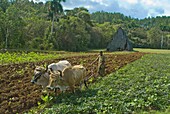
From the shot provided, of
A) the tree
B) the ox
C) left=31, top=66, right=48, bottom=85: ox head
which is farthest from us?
the tree

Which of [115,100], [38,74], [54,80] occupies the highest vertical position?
[38,74]

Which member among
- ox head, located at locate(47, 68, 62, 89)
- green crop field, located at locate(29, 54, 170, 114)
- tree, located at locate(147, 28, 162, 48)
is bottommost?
green crop field, located at locate(29, 54, 170, 114)

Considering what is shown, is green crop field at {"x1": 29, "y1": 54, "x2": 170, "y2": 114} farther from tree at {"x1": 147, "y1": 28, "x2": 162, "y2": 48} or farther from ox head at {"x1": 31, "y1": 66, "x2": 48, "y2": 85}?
tree at {"x1": 147, "y1": 28, "x2": 162, "y2": 48}

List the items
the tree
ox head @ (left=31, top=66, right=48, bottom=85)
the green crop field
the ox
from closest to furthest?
the green crop field, ox head @ (left=31, top=66, right=48, bottom=85), the ox, the tree

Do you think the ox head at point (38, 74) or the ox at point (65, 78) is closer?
the ox head at point (38, 74)

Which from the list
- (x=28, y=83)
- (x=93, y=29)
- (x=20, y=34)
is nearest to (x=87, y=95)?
(x=28, y=83)

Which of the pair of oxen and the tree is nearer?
the pair of oxen

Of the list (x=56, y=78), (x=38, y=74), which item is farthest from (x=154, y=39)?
(x=38, y=74)

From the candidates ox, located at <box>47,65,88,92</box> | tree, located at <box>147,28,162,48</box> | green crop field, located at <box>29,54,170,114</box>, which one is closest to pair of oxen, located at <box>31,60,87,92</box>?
ox, located at <box>47,65,88,92</box>

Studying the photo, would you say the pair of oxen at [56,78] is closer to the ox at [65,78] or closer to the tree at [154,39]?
the ox at [65,78]

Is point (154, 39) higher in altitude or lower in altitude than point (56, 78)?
higher

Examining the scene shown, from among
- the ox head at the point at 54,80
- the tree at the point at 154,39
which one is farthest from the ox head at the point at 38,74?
the tree at the point at 154,39

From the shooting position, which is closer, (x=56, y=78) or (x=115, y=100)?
(x=115, y=100)

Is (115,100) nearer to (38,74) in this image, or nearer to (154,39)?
(38,74)
